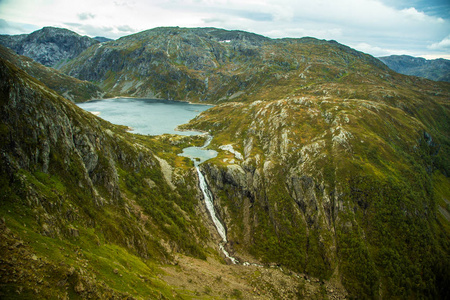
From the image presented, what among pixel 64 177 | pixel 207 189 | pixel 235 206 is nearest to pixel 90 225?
pixel 64 177

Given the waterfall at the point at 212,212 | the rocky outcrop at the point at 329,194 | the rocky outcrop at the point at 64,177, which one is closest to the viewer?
the rocky outcrop at the point at 64,177

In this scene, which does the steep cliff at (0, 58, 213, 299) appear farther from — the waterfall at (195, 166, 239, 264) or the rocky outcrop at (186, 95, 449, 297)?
the rocky outcrop at (186, 95, 449, 297)

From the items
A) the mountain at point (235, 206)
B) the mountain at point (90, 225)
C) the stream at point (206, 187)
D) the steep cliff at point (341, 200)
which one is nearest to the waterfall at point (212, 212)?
the stream at point (206, 187)

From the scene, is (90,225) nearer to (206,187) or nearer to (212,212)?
(212,212)

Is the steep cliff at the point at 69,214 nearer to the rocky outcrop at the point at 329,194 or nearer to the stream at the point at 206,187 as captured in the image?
the stream at the point at 206,187

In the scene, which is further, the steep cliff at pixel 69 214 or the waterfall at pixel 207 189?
the waterfall at pixel 207 189

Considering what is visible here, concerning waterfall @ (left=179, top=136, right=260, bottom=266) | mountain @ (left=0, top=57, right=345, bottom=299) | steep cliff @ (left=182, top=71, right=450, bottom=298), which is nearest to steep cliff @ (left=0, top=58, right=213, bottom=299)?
mountain @ (left=0, top=57, right=345, bottom=299)
